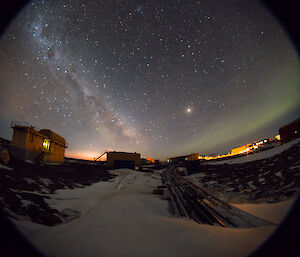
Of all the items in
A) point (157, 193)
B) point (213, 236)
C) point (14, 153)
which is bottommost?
point (157, 193)

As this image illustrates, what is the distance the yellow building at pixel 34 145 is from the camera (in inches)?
623

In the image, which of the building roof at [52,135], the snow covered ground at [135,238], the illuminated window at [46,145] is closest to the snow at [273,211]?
the snow covered ground at [135,238]

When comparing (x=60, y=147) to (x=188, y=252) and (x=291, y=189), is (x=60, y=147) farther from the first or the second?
(x=291, y=189)

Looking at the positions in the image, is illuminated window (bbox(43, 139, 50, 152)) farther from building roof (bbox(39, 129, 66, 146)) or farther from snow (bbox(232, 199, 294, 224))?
snow (bbox(232, 199, 294, 224))

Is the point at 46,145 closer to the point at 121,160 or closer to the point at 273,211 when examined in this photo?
the point at 121,160

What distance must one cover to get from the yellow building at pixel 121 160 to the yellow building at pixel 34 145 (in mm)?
12297

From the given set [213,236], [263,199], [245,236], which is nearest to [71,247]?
[213,236]

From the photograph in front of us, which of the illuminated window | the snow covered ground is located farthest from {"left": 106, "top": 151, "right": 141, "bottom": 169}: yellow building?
the snow covered ground

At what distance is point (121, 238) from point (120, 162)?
28.8 meters

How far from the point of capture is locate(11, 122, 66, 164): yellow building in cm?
1584

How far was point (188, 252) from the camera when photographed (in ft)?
8.09

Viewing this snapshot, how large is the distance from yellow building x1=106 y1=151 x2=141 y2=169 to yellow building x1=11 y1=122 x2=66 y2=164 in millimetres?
12297

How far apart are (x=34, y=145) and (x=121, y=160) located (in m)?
18.7

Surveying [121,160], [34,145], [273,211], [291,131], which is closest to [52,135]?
[34,145]
